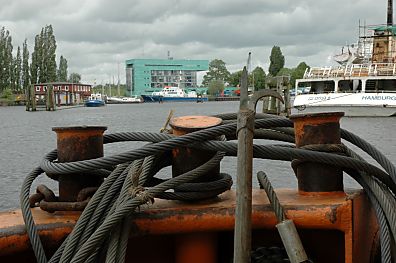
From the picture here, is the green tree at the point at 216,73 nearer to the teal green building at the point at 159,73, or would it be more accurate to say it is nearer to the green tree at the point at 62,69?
the teal green building at the point at 159,73

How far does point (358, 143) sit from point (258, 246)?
77 cm

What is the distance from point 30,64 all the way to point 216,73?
5621 centimetres

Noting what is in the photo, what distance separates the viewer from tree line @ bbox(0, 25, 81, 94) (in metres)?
88.3

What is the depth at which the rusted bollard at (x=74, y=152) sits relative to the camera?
8.80 ft

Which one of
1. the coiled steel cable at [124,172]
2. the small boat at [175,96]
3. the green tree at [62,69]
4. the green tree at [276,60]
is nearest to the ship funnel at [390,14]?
the green tree at [276,60]

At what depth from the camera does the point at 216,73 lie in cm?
13725

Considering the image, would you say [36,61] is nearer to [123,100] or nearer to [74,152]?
[123,100]

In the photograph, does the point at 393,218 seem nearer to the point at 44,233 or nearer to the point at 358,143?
the point at 358,143

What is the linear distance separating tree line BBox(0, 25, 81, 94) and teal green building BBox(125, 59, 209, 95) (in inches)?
1861

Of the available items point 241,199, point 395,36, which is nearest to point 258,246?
point 241,199

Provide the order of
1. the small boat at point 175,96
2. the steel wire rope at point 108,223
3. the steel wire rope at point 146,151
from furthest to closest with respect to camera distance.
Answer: the small boat at point 175,96
the steel wire rope at point 146,151
the steel wire rope at point 108,223

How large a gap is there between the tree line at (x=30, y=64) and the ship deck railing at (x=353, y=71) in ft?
203

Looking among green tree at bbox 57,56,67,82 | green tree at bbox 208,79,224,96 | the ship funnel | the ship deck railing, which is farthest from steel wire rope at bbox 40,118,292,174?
green tree at bbox 208,79,224,96

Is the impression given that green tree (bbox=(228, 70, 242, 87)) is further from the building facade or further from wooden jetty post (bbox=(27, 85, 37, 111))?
the building facade
